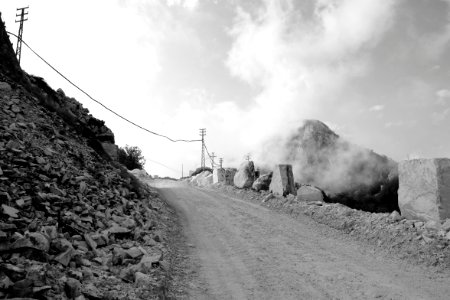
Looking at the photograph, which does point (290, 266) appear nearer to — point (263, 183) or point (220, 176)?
point (263, 183)

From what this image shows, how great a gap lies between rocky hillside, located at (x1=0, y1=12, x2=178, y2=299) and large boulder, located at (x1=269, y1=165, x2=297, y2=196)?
6024 millimetres

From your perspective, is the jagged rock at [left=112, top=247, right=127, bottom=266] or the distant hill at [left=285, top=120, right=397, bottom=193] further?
the distant hill at [left=285, top=120, right=397, bottom=193]

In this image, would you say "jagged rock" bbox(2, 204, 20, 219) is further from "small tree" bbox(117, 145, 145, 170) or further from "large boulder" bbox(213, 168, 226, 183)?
"small tree" bbox(117, 145, 145, 170)

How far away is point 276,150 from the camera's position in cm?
2567

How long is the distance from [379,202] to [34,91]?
53.1ft

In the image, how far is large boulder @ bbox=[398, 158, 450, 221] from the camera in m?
8.95

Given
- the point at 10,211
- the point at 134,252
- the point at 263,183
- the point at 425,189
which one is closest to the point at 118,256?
the point at 134,252

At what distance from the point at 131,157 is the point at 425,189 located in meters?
47.1

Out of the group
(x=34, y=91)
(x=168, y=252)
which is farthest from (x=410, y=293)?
(x=34, y=91)

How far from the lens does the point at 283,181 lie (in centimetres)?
1527

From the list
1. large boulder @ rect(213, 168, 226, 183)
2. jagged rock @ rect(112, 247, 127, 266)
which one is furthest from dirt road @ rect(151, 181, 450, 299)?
large boulder @ rect(213, 168, 226, 183)

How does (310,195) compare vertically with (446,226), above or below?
above

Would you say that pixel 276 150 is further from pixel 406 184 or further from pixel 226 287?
pixel 226 287

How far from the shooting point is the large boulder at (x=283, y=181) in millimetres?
15178
